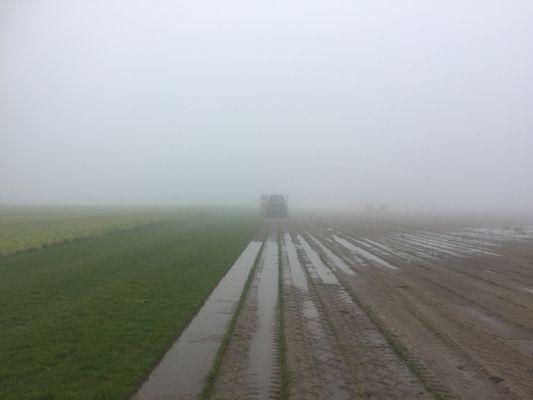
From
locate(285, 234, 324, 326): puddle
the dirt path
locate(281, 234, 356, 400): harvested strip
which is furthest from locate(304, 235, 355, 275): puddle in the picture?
locate(281, 234, 356, 400): harvested strip

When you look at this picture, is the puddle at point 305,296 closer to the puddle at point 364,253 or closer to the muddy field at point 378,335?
the muddy field at point 378,335

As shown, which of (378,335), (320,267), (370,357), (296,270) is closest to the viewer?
(370,357)

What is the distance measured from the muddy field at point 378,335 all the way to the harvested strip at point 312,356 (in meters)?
0.02

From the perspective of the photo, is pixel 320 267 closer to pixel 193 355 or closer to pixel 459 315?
pixel 459 315

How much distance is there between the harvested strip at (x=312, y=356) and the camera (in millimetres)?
6328

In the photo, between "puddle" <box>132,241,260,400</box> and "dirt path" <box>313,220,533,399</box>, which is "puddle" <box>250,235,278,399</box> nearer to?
"puddle" <box>132,241,260,400</box>

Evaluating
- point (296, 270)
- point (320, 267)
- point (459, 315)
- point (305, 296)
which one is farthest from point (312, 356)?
point (320, 267)

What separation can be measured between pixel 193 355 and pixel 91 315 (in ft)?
11.7

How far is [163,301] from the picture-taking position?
38.2 feet

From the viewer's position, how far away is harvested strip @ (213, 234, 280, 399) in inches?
250

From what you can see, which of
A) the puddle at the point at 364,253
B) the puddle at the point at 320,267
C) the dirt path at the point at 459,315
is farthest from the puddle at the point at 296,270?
the puddle at the point at 364,253

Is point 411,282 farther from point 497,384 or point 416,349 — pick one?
point 497,384

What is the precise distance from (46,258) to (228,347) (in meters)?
14.6

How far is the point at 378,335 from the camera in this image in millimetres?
8984
